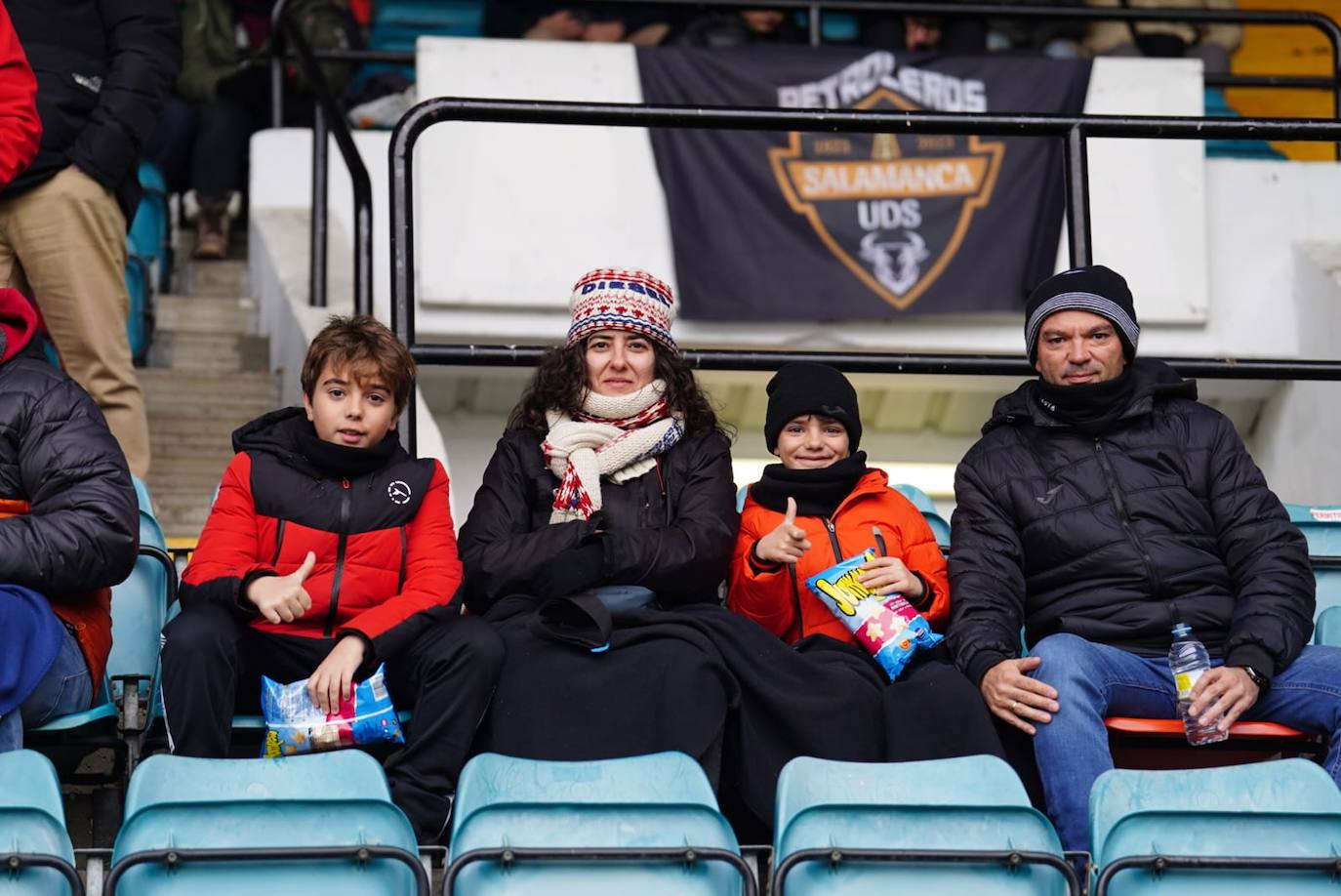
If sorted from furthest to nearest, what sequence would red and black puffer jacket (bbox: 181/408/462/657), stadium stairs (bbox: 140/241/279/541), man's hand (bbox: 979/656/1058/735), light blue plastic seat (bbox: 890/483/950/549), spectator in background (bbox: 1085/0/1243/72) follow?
spectator in background (bbox: 1085/0/1243/72) → stadium stairs (bbox: 140/241/279/541) → light blue plastic seat (bbox: 890/483/950/549) → red and black puffer jacket (bbox: 181/408/462/657) → man's hand (bbox: 979/656/1058/735)

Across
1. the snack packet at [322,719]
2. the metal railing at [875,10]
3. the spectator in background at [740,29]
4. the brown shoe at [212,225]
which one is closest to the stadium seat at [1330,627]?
the snack packet at [322,719]

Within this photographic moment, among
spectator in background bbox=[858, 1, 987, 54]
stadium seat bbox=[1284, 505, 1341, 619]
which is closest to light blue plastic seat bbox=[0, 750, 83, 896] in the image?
stadium seat bbox=[1284, 505, 1341, 619]

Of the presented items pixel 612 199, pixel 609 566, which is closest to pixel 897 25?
pixel 612 199

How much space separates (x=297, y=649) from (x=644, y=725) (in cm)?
56

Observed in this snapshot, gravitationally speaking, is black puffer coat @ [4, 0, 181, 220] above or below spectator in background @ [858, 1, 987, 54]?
below

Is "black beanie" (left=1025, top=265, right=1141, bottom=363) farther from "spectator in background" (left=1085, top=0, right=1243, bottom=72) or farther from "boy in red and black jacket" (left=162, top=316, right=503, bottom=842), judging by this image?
"spectator in background" (left=1085, top=0, right=1243, bottom=72)

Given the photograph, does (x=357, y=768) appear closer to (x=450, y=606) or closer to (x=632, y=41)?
(x=450, y=606)

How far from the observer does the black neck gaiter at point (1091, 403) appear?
331 cm

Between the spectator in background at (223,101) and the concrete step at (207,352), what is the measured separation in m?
0.63

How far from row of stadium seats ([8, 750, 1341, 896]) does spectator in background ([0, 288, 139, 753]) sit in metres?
0.35

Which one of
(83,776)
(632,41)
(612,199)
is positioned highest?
(632,41)

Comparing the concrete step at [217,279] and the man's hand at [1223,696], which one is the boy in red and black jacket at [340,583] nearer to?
the man's hand at [1223,696]

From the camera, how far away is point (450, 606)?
10.0 feet

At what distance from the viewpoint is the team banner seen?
20.3 ft
